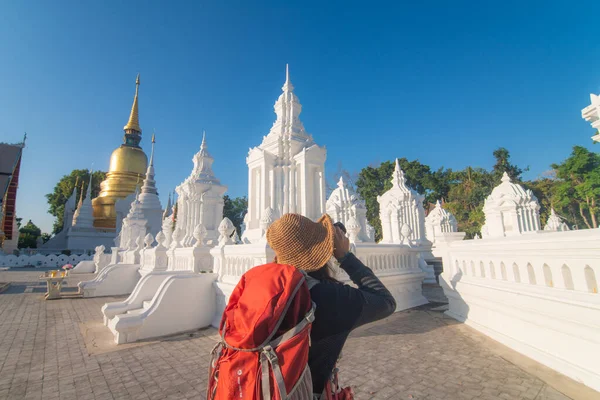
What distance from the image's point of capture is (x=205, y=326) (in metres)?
6.91

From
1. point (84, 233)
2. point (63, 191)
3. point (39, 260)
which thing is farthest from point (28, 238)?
point (39, 260)

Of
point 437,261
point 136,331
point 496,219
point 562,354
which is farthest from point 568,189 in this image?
point 136,331

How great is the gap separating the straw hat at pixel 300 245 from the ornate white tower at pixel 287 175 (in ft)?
33.7

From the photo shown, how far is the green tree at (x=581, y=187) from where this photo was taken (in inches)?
1190

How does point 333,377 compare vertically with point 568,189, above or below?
below

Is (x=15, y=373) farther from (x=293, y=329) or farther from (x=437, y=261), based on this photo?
(x=437, y=261)

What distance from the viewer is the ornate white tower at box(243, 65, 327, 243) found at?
40.6 feet

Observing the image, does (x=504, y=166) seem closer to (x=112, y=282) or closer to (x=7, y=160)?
(x=112, y=282)

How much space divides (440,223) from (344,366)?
18.4 metres

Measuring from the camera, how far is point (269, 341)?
1.38 meters

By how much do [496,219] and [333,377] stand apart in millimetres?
16972

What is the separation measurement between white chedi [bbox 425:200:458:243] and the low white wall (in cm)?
1516

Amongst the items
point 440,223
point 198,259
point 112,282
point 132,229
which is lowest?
point 112,282

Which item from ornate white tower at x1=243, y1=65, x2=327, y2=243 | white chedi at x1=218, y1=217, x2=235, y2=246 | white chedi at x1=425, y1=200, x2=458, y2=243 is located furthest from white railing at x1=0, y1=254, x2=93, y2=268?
white chedi at x1=425, y1=200, x2=458, y2=243
